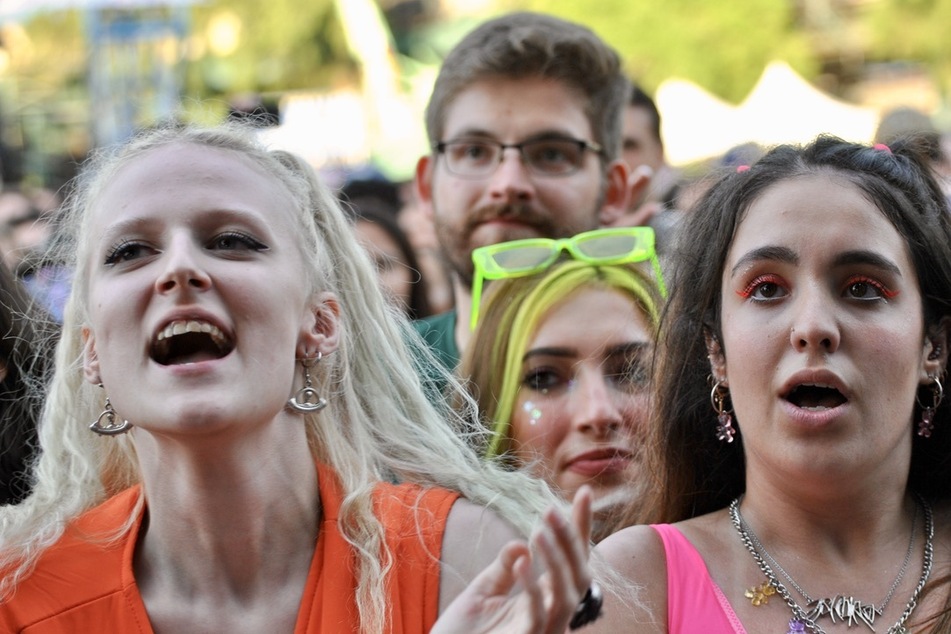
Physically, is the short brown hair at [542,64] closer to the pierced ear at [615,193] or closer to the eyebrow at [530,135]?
the pierced ear at [615,193]

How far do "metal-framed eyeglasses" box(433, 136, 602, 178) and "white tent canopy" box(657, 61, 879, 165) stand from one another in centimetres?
327

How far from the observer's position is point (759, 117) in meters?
8.70

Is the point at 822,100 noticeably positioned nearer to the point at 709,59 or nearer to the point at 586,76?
the point at 586,76

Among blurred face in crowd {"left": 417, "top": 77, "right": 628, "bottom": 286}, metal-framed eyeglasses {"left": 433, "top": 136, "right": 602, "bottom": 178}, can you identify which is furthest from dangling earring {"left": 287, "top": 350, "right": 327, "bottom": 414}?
metal-framed eyeglasses {"left": 433, "top": 136, "right": 602, "bottom": 178}

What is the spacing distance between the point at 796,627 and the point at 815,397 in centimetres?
42

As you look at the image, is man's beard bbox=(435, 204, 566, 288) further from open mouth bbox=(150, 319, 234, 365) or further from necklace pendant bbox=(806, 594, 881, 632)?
necklace pendant bbox=(806, 594, 881, 632)

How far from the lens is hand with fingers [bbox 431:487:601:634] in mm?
1932

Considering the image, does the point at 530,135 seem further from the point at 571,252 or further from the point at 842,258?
the point at 842,258

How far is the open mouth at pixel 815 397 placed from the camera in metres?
2.39

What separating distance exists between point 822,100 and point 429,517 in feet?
22.6

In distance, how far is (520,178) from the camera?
13.2 feet

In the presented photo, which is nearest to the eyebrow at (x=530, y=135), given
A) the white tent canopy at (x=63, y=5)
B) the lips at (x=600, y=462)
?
the lips at (x=600, y=462)

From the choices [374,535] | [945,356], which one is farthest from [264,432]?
[945,356]

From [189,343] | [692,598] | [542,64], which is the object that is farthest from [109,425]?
[542,64]
